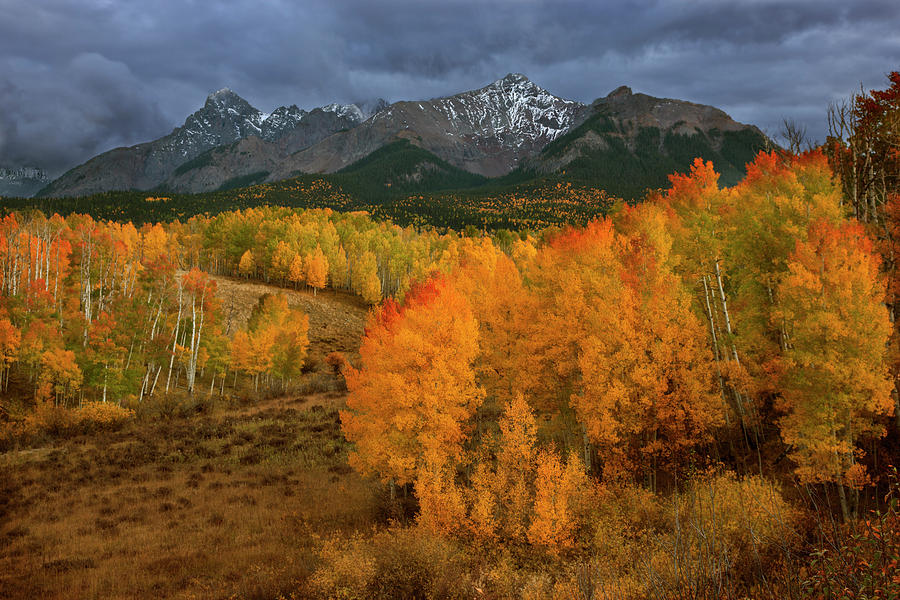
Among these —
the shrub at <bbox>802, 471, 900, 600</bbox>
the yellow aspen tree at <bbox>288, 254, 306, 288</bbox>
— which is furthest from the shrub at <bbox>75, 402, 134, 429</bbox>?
the yellow aspen tree at <bbox>288, 254, 306, 288</bbox>

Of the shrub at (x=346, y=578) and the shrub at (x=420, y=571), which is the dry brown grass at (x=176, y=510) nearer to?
the shrub at (x=346, y=578)

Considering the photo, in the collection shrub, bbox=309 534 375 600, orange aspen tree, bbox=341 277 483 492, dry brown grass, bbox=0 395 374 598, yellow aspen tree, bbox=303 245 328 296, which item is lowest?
dry brown grass, bbox=0 395 374 598

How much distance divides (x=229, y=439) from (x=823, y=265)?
35.8 metres

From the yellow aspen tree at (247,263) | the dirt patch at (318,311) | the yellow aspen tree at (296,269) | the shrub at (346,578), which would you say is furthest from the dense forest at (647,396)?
the yellow aspen tree at (247,263)

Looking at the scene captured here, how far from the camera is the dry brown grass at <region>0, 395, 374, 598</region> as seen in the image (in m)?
16.0

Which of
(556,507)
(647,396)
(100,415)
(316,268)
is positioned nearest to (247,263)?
(316,268)

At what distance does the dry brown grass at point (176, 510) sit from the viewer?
16.0 metres

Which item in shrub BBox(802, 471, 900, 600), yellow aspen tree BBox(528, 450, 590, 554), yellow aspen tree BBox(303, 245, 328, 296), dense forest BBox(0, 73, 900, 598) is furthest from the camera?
yellow aspen tree BBox(303, 245, 328, 296)

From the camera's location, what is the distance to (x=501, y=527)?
17.8 meters

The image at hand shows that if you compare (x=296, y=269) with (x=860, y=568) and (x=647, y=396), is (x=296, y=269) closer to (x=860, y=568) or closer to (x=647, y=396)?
(x=647, y=396)

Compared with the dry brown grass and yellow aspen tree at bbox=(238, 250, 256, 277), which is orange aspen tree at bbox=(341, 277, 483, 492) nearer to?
the dry brown grass

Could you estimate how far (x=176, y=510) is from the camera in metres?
22.2

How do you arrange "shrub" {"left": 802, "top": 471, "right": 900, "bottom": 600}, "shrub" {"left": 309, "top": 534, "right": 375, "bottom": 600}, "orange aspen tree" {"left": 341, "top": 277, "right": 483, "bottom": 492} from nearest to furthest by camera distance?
"shrub" {"left": 802, "top": 471, "right": 900, "bottom": 600} < "shrub" {"left": 309, "top": 534, "right": 375, "bottom": 600} < "orange aspen tree" {"left": 341, "top": 277, "right": 483, "bottom": 492}

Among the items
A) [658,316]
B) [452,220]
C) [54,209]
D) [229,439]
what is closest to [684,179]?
[658,316]
